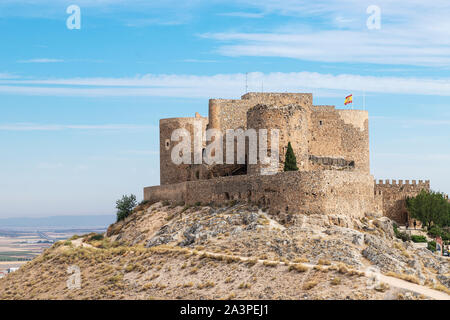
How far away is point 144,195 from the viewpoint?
6109 cm

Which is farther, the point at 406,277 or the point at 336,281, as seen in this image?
the point at 406,277

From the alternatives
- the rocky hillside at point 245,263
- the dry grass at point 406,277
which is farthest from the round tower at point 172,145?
the dry grass at point 406,277

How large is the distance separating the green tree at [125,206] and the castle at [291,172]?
1.34 meters

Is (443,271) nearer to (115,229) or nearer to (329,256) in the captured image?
(329,256)

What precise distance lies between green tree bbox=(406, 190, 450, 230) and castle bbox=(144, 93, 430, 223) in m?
1.44

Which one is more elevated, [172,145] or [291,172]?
[172,145]

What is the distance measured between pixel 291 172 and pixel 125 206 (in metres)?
21.8

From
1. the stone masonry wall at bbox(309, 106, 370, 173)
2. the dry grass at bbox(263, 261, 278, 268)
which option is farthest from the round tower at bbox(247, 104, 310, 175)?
the dry grass at bbox(263, 261, 278, 268)

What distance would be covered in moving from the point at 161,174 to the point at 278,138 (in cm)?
1637

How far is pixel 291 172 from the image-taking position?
42125 mm

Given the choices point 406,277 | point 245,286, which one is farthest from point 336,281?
point 245,286

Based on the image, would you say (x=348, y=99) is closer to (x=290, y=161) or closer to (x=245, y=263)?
(x=290, y=161)

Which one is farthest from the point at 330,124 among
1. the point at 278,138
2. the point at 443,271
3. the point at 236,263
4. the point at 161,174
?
the point at 236,263

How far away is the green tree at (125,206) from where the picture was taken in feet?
193
